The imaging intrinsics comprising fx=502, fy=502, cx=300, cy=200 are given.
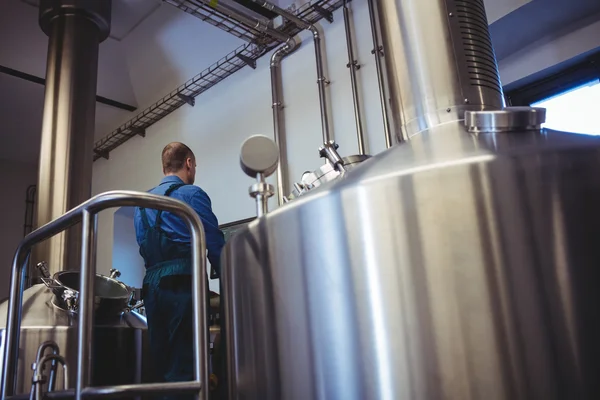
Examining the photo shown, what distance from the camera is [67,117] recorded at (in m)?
2.29

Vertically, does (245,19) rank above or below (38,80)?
below

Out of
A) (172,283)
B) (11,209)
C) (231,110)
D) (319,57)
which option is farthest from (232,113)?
(11,209)

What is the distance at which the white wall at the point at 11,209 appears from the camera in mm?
4496

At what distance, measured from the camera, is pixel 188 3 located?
8.38 ft

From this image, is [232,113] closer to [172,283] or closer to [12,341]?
[172,283]

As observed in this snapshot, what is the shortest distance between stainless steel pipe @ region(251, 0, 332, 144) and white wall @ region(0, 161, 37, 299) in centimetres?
345

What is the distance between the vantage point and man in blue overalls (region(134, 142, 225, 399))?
1.47m

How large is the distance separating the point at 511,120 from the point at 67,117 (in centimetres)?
200

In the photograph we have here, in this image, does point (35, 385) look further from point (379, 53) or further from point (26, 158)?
point (26, 158)

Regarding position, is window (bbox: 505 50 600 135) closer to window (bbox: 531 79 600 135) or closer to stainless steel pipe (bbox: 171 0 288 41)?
window (bbox: 531 79 600 135)

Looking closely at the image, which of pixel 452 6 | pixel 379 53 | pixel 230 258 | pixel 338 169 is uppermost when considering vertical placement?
pixel 379 53

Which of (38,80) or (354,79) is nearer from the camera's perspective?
(354,79)

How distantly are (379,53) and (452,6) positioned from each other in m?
1.09

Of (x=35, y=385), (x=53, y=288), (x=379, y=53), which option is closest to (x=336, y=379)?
(x=35, y=385)
